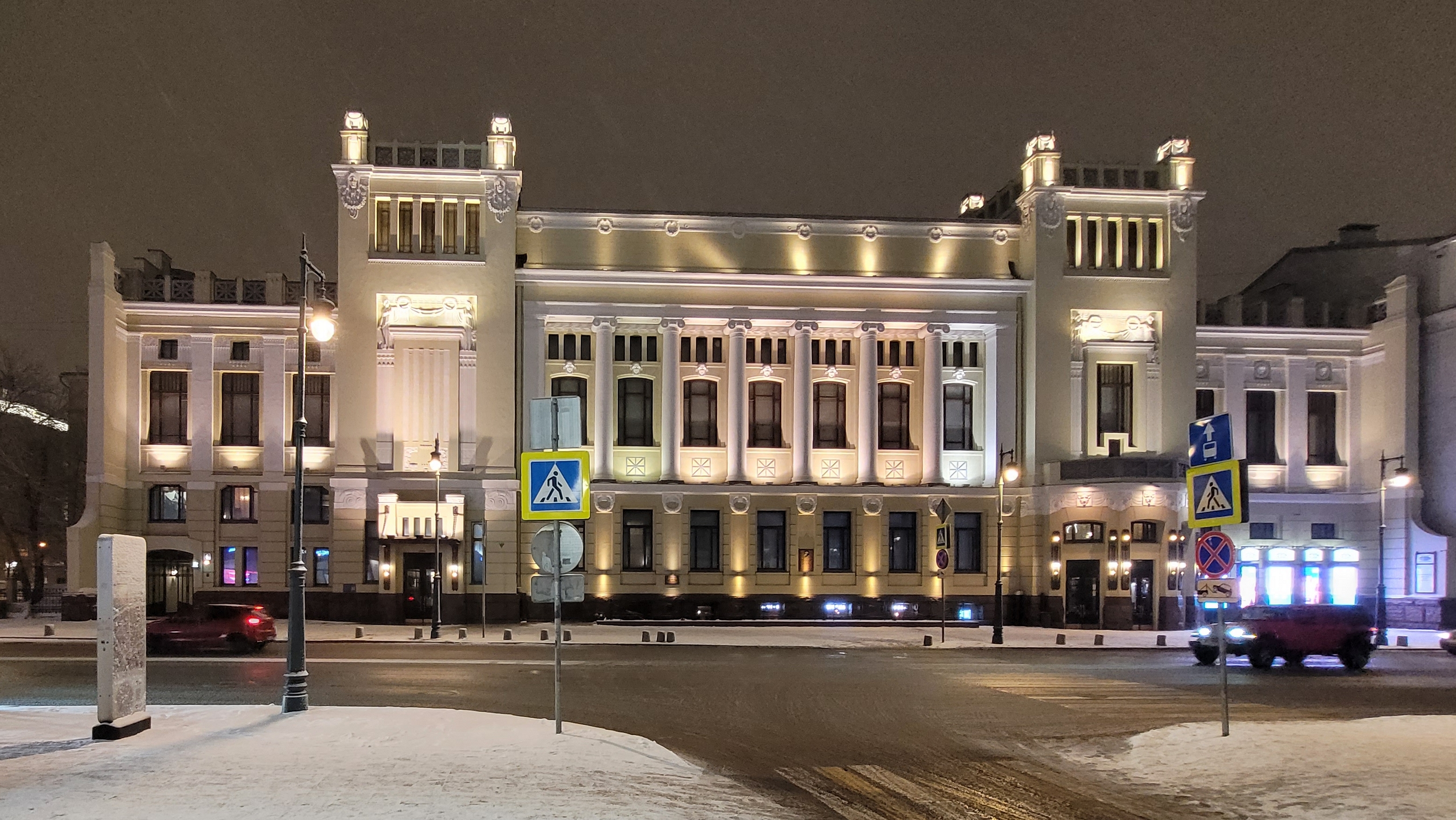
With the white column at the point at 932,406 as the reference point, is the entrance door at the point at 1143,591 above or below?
below

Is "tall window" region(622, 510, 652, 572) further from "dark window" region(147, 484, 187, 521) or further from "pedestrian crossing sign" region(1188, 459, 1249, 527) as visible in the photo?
"pedestrian crossing sign" region(1188, 459, 1249, 527)

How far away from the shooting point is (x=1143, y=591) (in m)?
43.9

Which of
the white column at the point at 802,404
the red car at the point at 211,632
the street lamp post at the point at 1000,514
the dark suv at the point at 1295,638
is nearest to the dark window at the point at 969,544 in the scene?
the street lamp post at the point at 1000,514

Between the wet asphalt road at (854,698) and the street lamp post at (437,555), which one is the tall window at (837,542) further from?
the street lamp post at (437,555)

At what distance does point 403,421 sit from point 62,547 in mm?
35894

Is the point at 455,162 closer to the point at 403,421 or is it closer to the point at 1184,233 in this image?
the point at 403,421

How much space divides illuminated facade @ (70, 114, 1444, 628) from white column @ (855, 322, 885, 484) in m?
0.11

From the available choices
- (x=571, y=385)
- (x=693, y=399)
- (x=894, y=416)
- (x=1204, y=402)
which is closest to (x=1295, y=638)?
(x=894, y=416)

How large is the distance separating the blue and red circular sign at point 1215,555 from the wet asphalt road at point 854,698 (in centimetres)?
278

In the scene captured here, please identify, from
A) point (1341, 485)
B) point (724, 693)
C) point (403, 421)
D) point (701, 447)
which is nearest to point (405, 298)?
point (403, 421)

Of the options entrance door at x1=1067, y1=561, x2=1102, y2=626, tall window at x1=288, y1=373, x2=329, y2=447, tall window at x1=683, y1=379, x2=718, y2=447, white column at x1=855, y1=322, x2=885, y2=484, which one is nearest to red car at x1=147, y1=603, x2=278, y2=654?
tall window at x1=288, y1=373, x2=329, y2=447

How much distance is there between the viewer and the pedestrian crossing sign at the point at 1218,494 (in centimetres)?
1452

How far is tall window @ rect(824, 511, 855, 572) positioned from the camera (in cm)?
4603

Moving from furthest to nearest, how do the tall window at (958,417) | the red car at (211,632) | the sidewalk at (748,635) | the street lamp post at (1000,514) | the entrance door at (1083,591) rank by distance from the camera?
1. the tall window at (958,417)
2. the entrance door at (1083,591)
3. the street lamp post at (1000,514)
4. the sidewalk at (748,635)
5. the red car at (211,632)
